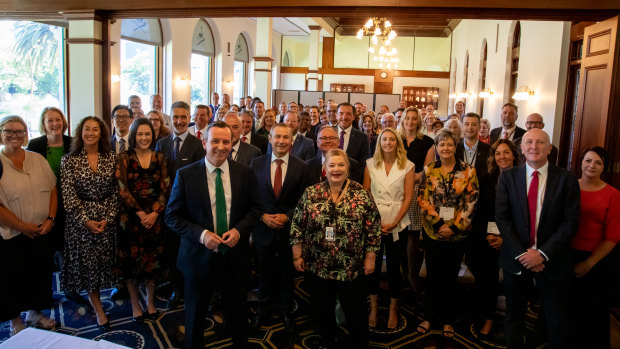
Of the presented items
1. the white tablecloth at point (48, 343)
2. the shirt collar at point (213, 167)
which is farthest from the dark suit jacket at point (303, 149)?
the white tablecloth at point (48, 343)

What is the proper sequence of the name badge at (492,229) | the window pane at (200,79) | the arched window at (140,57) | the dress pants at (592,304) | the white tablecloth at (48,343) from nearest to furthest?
the white tablecloth at (48,343), the dress pants at (592,304), the name badge at (492,229), the arched window at (140,57), the window pane at (200,79)

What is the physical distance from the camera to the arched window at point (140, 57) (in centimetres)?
1181

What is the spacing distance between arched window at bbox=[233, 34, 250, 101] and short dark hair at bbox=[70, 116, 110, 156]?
16.2 metres

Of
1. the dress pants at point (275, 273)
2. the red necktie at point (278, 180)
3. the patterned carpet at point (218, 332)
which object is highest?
the red necktie at point (278, 180)

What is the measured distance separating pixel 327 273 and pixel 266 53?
12.1m

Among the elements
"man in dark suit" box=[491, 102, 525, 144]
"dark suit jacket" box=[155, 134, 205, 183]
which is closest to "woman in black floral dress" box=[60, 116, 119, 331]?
"dark suit jacket" box=[155, 134, 205, 183]

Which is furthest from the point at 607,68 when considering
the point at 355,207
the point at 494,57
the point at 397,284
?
the point at 494,57

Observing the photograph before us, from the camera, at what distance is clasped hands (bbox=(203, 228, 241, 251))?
276 cm

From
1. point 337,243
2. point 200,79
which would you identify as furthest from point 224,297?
point 200,79

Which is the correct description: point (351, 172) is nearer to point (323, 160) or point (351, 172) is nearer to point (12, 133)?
point (323, 160)

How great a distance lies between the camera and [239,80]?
1992 cm

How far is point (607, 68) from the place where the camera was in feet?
14.5

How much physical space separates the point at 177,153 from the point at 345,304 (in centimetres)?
223

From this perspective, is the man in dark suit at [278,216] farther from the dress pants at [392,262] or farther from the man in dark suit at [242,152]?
the dress pants at [392,262]
